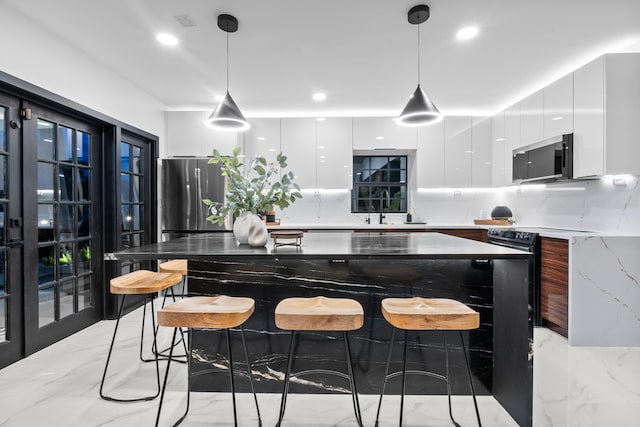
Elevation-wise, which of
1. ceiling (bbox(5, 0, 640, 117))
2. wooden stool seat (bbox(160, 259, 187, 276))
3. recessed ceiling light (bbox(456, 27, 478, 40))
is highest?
ceiling (bbox(5, 0, 640, 117))

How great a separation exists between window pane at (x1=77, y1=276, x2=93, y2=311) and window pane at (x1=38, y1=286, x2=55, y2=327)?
30 centimetres

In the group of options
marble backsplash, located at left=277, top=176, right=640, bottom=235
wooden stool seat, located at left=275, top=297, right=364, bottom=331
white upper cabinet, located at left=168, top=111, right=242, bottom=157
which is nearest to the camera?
wooden stool seat, located at left=275, top=297, right=364, bottom=331

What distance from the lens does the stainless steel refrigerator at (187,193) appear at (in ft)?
13.9

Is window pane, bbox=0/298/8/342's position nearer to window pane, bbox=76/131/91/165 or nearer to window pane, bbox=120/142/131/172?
window pane, bbox=76/131/91/165

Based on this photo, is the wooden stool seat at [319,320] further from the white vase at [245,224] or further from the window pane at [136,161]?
the window pane at [136,161]

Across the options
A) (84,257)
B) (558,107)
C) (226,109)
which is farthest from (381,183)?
(84,257)

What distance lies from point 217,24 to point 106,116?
5.37 feet

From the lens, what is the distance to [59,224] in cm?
288

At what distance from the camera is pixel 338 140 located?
4742 millimetres

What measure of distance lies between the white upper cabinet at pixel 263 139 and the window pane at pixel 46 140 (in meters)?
2.25

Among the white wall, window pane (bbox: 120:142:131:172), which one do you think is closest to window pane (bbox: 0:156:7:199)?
the white wall

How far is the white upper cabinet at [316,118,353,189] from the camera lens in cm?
474

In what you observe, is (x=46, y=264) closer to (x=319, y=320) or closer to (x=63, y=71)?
(x=63, y=71)

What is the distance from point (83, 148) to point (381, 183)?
3932 millimetres
